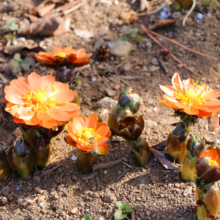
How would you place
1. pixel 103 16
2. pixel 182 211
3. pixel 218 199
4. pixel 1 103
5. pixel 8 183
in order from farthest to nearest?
pixel 103 16 < pixel 1 103 < pixel 8 183 < pixel 182 211 < pixel 218 199

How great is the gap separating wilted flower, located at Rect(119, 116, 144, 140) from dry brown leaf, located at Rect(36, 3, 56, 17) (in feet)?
6.43

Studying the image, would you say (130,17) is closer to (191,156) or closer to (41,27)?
(41,27)

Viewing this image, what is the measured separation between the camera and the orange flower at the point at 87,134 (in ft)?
6.50

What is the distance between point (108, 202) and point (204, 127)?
0.99 m

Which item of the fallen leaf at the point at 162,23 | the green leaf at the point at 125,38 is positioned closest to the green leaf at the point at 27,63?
the green leaf at the point at 125,38

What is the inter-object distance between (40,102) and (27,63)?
3.89 ft

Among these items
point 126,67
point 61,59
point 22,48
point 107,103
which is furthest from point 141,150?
point 22,48

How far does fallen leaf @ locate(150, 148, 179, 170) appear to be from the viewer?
7.18ft

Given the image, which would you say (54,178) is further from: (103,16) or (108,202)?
(103,16)

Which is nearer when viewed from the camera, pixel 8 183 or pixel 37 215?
pixel 37 215

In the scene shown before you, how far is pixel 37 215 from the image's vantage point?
203 centimetres

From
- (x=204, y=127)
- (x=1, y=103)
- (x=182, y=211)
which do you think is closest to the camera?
(x=182, y=211)

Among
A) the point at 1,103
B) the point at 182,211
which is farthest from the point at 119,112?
the point at 1,103

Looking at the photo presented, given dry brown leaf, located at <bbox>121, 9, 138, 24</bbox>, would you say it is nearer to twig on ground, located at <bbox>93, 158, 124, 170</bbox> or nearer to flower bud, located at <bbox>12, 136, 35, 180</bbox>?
twig on ground, located at <bbox>93, 158, 124, 170</bbox>
